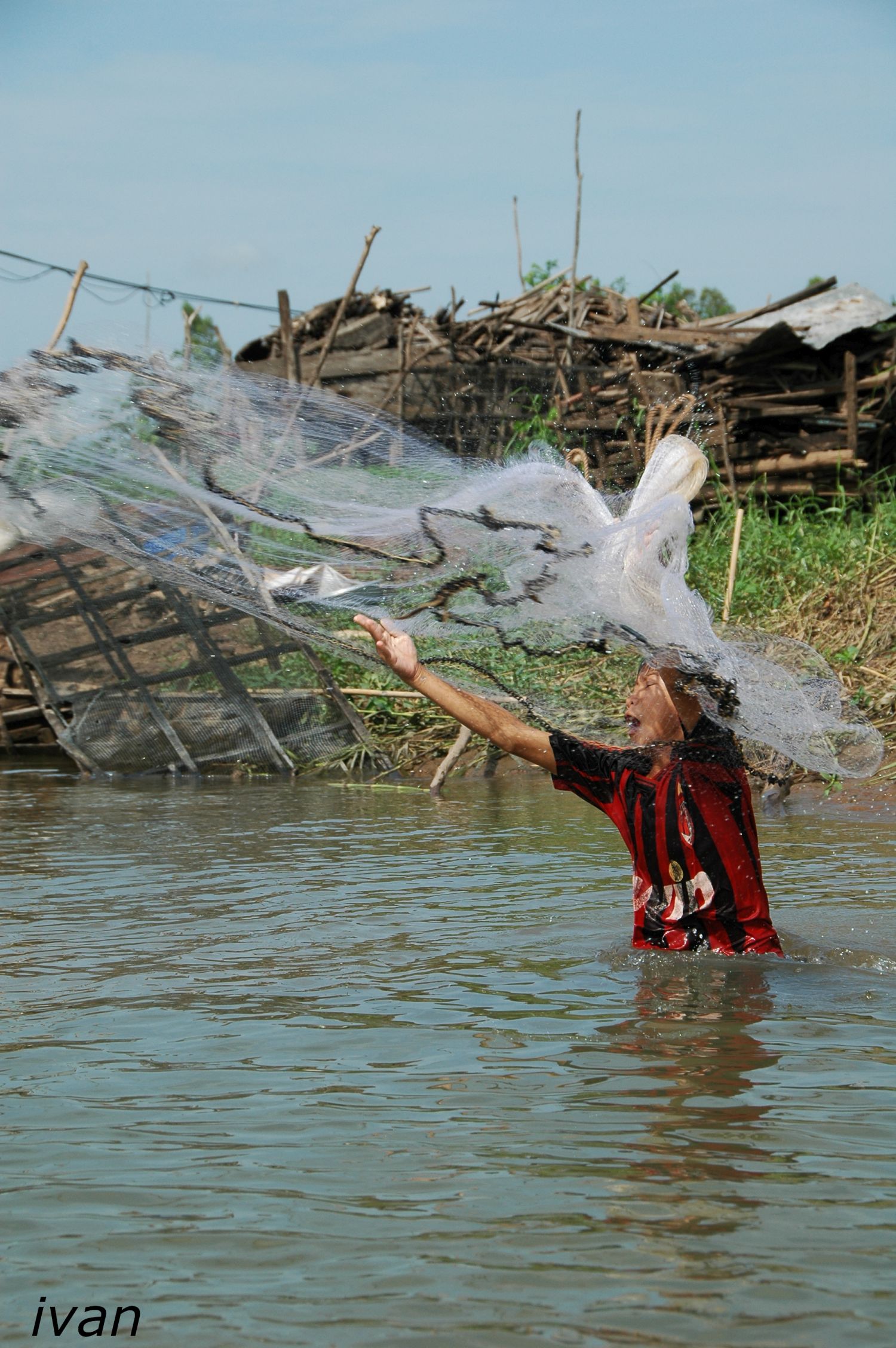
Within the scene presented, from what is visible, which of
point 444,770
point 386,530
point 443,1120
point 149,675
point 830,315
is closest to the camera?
point 443,1120

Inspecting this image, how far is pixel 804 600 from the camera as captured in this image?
Answer: 9.91 meters

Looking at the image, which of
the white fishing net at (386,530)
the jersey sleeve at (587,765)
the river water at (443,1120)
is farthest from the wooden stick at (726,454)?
the jersey sleeve at (587,765)

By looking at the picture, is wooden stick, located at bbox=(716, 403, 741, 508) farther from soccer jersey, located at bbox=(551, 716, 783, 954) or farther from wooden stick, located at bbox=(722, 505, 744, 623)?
soccer jersey, located at bbox=(551, 716, 783, 954)

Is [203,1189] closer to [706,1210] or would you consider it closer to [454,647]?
[706,1210]

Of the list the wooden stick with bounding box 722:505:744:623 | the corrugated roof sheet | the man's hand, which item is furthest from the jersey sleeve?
the corrugated roof sheet

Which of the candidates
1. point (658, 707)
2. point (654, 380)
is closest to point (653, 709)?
point (658, 707)

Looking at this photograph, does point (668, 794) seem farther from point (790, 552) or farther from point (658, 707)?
point (790, 552)

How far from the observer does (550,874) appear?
6090 millimetres

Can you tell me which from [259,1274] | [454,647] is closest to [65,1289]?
[259,1274]

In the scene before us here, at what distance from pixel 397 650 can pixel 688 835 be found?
926 mm

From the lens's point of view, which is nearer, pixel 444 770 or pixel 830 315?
pixel 444 770

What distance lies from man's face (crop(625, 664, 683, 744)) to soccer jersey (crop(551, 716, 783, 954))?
0.05m

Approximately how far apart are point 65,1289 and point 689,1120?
130cm

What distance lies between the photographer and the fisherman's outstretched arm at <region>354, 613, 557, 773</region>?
3766 millimetres
